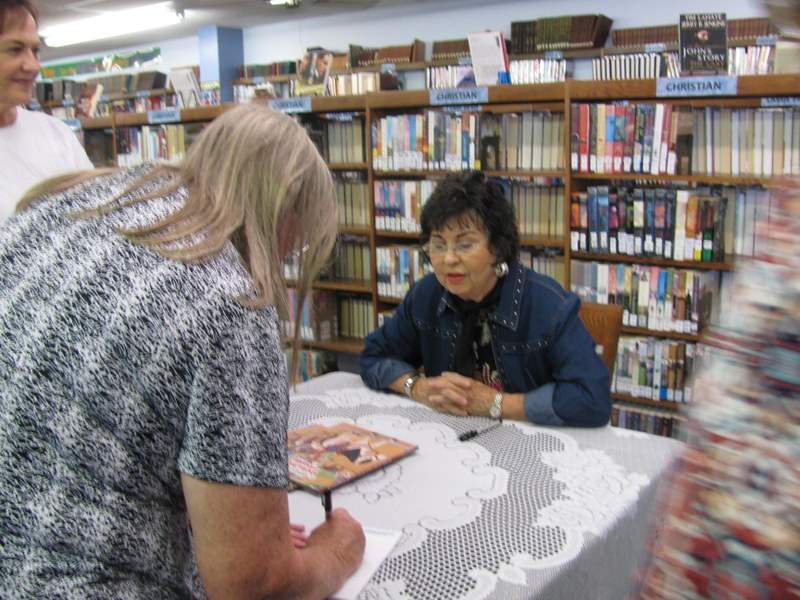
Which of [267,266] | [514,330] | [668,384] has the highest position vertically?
[267,266]

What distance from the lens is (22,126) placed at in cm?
207

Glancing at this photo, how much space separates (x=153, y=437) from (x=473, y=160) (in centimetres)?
299

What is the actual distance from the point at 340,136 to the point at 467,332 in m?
2.31

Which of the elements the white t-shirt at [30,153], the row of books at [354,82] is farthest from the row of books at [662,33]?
the white t-shirt at [30,153]

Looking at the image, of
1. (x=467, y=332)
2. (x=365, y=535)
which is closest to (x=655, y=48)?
(x=467, y=332)

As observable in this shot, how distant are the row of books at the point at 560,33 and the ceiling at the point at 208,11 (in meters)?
1.41

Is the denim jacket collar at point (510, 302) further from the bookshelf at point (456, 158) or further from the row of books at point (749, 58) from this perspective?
the row of books at point (749, 58)

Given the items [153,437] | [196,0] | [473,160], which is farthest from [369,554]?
[196,0]

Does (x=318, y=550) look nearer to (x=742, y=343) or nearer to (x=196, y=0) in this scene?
(x=742, y=343)

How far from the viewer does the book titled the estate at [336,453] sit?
146 cm

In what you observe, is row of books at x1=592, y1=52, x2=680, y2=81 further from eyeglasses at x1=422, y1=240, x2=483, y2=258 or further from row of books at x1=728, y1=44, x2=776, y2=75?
eyeglasses at x1=422, y1=240, x2=483, y2=258

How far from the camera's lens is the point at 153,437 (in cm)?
86

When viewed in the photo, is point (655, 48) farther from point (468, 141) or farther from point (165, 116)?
point (165, 116)

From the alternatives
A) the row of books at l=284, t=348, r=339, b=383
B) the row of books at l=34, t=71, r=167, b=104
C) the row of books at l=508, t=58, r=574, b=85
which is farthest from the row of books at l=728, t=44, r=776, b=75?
the row of books at l=34, t=71, r=167, b=104
